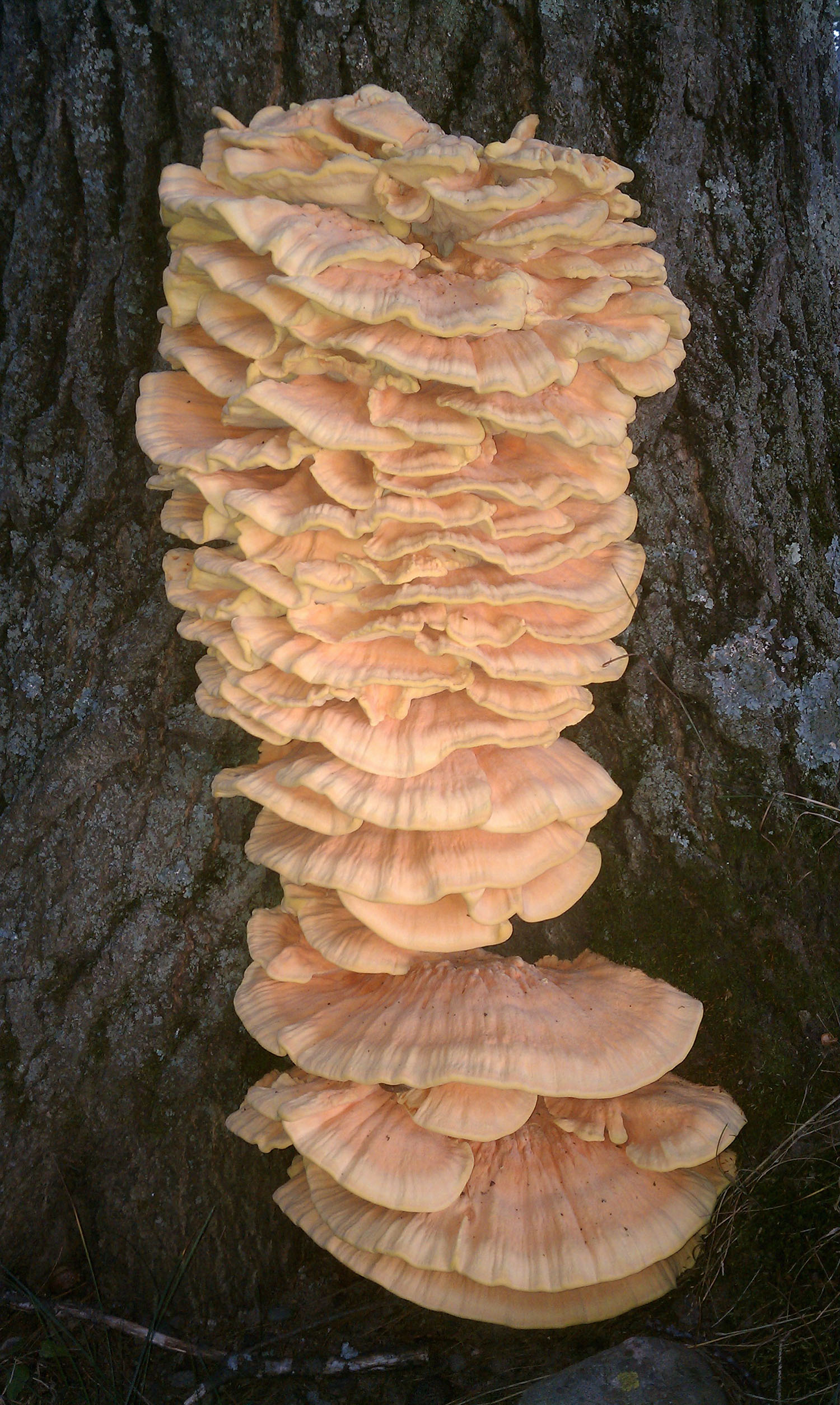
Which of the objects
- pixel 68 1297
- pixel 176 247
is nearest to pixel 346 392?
pixel 176 247

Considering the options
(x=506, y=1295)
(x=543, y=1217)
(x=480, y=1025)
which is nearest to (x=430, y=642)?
(x=480, y=1025)

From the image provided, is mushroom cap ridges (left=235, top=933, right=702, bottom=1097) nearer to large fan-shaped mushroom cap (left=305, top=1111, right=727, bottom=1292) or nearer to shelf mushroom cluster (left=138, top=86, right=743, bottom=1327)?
shelf mushroom cluster (left=138, top=86, right=743, bottom=1327)

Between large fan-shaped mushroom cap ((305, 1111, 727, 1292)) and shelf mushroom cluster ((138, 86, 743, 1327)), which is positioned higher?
shelf mushroom cluster ((138, 86, 743, 1327))

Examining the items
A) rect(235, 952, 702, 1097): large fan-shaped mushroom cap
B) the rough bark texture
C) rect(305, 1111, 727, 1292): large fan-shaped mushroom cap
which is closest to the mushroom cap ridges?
rect(235, 952, 702, 1097): large fan-shaped mushroom cap

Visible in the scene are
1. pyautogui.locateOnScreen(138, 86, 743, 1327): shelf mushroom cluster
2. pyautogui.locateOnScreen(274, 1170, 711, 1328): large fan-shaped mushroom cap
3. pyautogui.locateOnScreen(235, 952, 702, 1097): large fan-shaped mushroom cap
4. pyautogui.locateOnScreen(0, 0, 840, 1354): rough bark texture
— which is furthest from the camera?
pyautogui.locateOnScreen(0, 0, 840, 1354): rough bark texture

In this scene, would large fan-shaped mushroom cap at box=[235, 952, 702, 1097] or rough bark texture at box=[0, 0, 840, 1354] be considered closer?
large fan-shaped mushroom cap at box=[235, 952, 702, 1097]

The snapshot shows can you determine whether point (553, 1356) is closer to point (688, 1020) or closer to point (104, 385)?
point (688, 1020)

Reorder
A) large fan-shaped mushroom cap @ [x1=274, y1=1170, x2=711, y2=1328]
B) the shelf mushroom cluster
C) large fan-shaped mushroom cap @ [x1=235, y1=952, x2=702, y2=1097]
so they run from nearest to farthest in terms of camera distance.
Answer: the shelf mushroom cluster < large fan-shaped mushroom cap @ [x1=235, y1=952, x2=702, y2=1097] < large fan-shaped mushroom cap @ [x1=274, y1=1170, x2=711, y2=1328]

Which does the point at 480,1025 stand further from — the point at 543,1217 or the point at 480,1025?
the point at 543,1217

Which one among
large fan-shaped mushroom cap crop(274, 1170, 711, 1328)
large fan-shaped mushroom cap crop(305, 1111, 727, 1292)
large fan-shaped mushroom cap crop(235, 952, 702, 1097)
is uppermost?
large fan-shaped mushroom cap crop(235, 952, 702, 1097)
